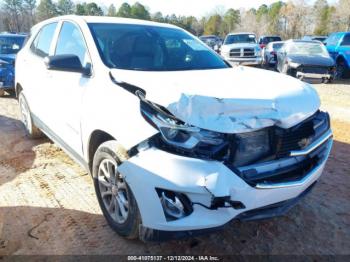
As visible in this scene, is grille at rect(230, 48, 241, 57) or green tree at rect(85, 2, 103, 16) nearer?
grille at rect(230, 48, 241, 57)

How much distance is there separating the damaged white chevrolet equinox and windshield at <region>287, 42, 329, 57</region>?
10.6m

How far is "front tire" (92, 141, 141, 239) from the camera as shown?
2557 mm

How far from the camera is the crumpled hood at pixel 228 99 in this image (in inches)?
90.5

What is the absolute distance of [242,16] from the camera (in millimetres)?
63094

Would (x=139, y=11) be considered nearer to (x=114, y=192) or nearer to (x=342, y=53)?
(x=342, y=53)

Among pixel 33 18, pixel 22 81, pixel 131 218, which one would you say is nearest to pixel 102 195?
pixel 131 218

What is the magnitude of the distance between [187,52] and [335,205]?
7.54 feet

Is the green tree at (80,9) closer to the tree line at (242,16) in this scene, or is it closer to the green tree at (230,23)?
the tree line at (242,16)

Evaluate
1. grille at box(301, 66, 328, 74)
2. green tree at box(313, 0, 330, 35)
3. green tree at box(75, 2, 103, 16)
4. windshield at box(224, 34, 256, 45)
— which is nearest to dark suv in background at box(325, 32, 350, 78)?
grille at box(301, 66, 328, 74)

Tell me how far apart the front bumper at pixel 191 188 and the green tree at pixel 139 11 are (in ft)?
197

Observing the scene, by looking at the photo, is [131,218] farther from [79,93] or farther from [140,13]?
[140,13]

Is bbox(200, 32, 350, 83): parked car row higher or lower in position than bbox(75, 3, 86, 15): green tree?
Answer: lower

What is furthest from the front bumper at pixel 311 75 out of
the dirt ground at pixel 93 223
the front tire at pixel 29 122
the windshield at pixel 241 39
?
the front tire at pixel 29 122

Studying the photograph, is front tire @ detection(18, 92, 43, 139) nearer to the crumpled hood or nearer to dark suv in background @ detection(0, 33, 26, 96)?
the crumpled hood
